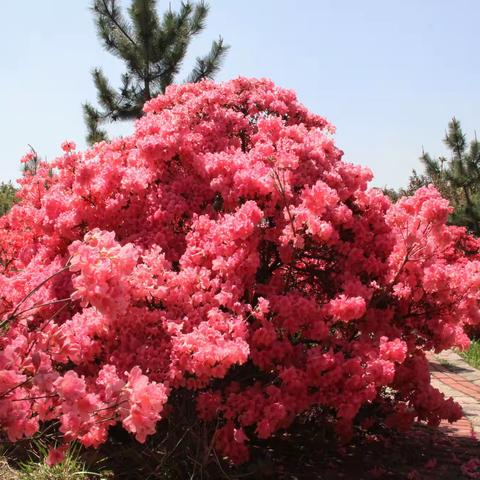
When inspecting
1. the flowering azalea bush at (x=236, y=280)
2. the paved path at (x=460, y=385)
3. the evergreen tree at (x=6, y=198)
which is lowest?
the paved path at (x=460, y=385)

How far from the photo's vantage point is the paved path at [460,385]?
210 inches

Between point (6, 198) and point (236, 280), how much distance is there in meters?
18.0

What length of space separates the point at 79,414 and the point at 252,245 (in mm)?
1604

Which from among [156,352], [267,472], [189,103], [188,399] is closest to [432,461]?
[267,472]

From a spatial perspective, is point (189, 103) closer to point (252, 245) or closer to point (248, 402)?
point (252, 245)

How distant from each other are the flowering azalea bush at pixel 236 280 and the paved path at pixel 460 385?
85 centimetres

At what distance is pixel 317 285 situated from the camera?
469cm

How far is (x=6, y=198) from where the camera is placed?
20.0m

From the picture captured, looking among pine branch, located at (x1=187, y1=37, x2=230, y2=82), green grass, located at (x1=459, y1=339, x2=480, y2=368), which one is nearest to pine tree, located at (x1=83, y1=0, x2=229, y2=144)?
pine branch, located at (x1=187, y1=37, x2=230, y2=82)

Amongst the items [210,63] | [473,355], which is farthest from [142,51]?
[473,355]

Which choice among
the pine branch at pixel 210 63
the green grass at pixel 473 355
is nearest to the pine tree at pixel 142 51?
the pine branch at pixel 210 63

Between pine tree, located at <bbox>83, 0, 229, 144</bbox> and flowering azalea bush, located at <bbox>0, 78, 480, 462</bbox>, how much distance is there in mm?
12756

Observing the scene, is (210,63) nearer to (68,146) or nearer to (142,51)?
(142,51)

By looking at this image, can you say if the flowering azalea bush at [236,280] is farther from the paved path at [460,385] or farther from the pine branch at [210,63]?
the pine branch at [210,63]
